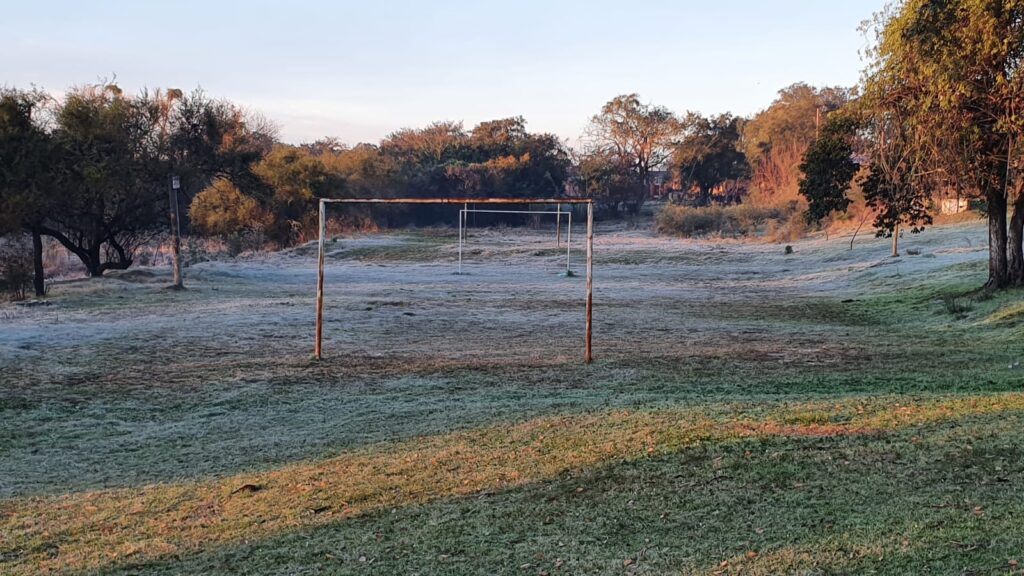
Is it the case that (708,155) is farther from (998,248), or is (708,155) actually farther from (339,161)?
(998,248)

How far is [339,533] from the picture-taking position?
501 cm

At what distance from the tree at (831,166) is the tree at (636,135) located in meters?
48.0

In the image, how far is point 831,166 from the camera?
18.8 meters

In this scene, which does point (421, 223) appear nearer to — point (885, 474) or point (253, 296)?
point (253, 296)

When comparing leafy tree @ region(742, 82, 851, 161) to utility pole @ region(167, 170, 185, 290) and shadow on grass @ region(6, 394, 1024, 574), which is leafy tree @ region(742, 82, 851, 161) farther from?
shadow on grass @ region(6, 394, 1024, 574)

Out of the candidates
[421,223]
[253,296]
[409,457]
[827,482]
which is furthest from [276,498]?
[421,223]

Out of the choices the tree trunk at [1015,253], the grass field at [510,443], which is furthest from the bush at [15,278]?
the tree trunk at [1015,253]

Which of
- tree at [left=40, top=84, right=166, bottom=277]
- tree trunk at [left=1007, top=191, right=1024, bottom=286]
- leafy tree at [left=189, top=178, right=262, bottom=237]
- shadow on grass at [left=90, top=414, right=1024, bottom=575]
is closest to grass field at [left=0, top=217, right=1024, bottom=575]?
shadow on grass at [left=90, top=414, right=1024, bottom=575]

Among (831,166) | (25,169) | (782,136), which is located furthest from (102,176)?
(782,136)

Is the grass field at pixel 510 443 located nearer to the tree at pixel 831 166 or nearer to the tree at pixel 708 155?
the tree at pixel 831 166

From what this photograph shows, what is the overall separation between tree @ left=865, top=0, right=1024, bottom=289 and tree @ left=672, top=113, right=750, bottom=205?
50.7m

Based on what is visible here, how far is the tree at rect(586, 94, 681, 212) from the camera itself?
67062mm

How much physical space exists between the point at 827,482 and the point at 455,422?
355 centimetres

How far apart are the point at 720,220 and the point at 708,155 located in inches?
742
